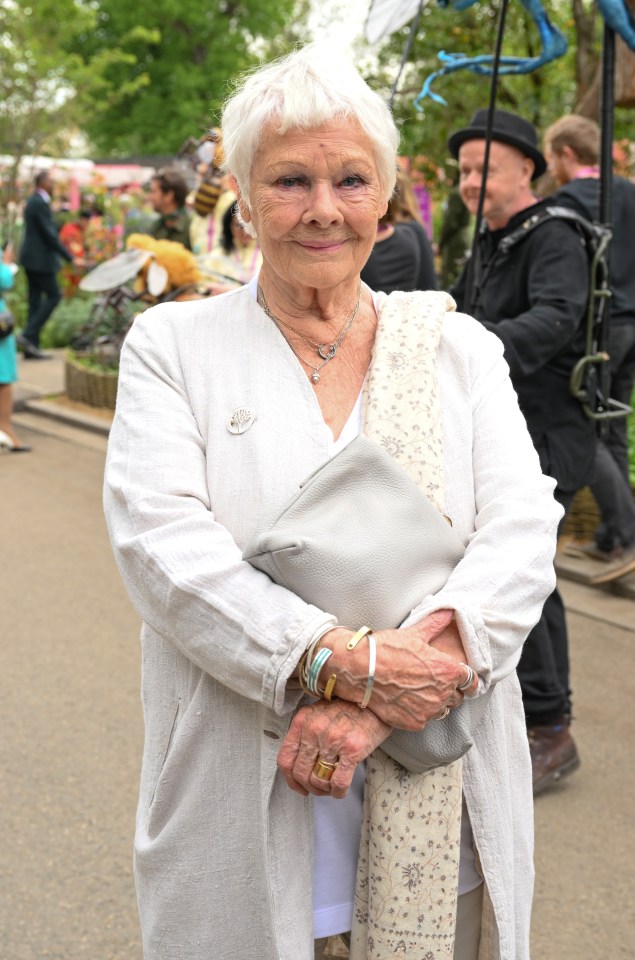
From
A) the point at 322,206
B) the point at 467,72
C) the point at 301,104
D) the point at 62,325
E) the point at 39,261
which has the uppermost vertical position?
the point at 301,104

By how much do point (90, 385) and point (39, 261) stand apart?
3843 millimetres

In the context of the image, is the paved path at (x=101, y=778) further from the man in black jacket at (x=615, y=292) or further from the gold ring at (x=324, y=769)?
the gold ring at (x=324, y=769)

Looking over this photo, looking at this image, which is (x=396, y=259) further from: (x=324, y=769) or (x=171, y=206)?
(x=171, y=206)

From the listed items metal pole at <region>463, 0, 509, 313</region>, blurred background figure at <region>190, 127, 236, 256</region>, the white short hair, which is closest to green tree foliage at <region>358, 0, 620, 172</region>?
blurred background figure at <region>190, 127, 236, 256</region>

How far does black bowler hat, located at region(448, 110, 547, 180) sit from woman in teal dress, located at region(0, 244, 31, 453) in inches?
230

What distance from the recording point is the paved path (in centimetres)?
316

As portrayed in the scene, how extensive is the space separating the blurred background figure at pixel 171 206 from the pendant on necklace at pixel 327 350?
7.72 metres

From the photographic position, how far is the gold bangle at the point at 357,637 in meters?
1.67

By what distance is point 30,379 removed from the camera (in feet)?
41.9

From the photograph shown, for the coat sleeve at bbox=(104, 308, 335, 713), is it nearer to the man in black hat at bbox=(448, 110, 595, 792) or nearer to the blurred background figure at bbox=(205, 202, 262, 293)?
the man in black hat at bbox=(448, 110, 595, 792)

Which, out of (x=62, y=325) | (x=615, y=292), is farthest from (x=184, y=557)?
(x=62, y=325)

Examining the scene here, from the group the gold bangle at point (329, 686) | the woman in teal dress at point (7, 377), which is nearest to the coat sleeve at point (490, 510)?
the gold bangle at point (329, 686)

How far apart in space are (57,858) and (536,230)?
97.4 inches

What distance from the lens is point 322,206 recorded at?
1.91 meters
